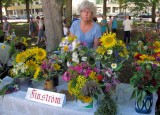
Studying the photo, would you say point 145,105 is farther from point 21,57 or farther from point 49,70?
point 21,57

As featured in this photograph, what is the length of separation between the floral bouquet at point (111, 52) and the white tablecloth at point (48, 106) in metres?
0.23

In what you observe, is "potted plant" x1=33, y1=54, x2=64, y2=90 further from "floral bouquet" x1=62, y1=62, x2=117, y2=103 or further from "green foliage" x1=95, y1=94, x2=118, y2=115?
"green foliage" x1=95, y1=94, x2=118, y2=115

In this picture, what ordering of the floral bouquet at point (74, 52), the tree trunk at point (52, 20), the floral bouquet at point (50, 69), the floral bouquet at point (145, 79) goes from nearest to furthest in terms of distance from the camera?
the floral bouquet at point (145, 79) → the floral bouquet at point (74, 52) → the floral bouquet at point (50, 69) → the tree trunk at point (52, 20)

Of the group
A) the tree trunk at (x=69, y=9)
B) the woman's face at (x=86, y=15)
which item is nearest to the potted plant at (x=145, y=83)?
the woman's face at (x=86, y=15)

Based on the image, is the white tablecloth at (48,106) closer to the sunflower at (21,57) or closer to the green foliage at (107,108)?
the green foliage at (107,108)

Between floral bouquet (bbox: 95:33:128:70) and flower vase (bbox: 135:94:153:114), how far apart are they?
0.30 m

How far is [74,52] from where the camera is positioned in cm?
201

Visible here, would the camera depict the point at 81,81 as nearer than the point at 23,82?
Yes

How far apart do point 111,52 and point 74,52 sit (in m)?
0.30

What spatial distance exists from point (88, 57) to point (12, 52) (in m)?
1.00

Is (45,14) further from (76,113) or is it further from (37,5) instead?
(37,5)

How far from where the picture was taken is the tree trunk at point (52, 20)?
508 cm

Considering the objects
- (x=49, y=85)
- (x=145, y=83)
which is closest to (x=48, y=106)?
(x=49, y=85)

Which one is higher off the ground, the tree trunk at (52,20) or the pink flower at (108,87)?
the tree trunk at (52,20)
